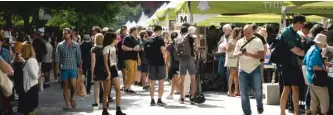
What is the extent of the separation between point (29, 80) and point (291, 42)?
436 cm

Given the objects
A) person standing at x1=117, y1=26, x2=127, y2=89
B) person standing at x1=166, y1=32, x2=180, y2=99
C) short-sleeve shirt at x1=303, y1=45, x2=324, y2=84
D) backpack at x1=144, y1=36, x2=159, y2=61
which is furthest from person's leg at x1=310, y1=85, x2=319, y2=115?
person standing at x1=117, y1=26, x2=127, y2=89

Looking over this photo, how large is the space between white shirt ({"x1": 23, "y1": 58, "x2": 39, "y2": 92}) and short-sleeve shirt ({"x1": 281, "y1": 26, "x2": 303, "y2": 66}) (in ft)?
13.6

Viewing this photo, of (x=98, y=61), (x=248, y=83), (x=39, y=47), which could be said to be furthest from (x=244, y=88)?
(x=39, y=47)

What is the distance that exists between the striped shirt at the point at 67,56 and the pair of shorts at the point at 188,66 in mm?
2254

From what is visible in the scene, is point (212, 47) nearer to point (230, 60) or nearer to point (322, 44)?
point (230, 60)

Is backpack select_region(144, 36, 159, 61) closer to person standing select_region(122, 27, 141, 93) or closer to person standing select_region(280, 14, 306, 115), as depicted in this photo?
person standing select_region(122, 27, 141, 93)

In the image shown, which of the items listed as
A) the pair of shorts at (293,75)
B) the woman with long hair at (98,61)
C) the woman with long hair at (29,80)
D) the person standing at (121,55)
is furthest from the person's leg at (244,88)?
the person standing at (121,55)

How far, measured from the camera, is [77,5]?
25031mm

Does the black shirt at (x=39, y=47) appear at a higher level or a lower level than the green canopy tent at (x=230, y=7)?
lower

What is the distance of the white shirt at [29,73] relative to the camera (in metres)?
9.35

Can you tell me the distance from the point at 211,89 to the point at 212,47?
214cm

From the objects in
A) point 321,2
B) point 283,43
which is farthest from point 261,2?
point 283,43

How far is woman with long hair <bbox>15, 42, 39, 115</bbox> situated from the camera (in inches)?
368

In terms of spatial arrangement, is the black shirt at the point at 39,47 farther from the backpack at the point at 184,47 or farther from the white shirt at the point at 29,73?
the white shirt at the point at 29,73
